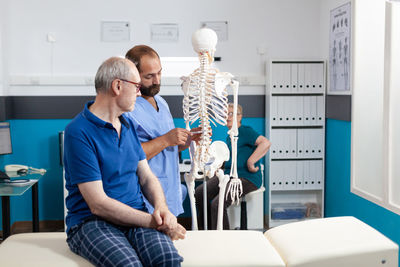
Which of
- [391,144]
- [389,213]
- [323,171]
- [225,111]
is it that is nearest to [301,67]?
[323,171]

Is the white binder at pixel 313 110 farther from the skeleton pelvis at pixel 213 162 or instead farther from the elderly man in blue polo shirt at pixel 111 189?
the elderly man in blue polo shirt at pixel 111 189

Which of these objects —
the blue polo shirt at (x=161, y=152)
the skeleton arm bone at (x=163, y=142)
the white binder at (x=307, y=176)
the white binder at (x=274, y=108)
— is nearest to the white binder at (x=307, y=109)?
the white binder at (x=274, y=108)

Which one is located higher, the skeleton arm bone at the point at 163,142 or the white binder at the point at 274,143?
the skeleton arm bone at the point at 163,142

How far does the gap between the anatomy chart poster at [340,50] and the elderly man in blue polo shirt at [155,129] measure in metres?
2.13

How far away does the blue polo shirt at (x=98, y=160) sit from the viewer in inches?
64.1

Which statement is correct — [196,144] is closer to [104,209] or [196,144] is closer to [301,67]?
[104,209]

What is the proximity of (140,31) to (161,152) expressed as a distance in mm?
2424

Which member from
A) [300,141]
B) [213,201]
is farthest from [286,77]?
[213,201]

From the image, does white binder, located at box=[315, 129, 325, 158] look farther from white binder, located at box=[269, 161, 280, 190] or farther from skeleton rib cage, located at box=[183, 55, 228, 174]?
skeleton rib cage, located at box=[183, 55, 228, 174]

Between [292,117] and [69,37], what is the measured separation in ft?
7.19

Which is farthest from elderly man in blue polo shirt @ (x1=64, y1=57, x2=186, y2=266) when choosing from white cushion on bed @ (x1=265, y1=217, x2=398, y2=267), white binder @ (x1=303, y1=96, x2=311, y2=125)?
white binder @ (x1=303, y1=96, x2=311, y2=125)

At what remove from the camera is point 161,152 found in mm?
2027

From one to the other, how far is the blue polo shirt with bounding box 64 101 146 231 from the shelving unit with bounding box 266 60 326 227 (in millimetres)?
2556

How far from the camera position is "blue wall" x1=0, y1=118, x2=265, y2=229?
4145 mm
